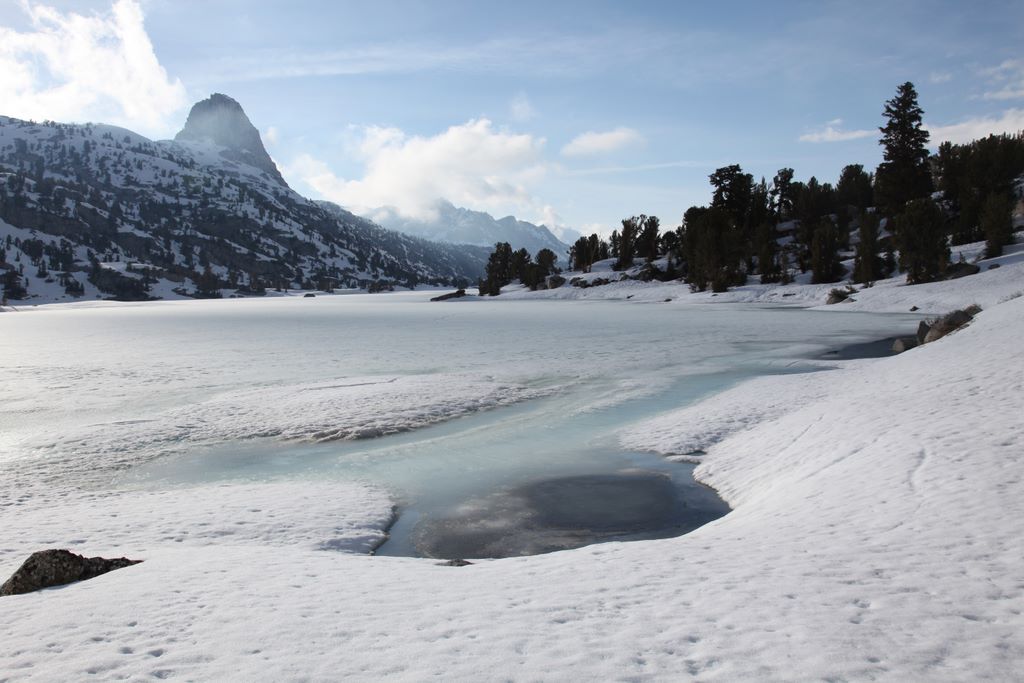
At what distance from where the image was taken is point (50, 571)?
22.0 feet

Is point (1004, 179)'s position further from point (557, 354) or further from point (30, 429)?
point (30, 429)

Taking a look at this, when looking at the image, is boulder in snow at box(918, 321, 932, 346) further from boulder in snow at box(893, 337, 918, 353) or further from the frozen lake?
the frozen lake

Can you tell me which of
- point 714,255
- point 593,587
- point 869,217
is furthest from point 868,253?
point 593,587

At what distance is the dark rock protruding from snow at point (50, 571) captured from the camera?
6555mm

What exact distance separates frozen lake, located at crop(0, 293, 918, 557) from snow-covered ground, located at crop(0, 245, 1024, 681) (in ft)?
3.71

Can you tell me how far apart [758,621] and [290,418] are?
1423cm

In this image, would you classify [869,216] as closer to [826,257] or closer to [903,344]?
[826,257]

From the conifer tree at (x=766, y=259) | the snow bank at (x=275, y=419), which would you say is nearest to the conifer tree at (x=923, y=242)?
the conifer tree at (x=766, y=259)

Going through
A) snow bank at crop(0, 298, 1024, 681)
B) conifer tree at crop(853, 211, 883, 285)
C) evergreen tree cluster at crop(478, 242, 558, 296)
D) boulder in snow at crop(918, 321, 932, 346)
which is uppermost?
evergreen tree cluster at crop(478, 242, 558, 296)

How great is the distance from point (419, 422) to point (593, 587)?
10.8 m

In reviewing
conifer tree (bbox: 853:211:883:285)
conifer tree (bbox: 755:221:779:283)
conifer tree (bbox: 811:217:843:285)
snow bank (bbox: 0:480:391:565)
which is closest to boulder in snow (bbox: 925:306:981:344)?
snow bank (bbox: 0:480:391:565)

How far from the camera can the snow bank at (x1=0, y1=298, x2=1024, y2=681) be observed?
178 inches

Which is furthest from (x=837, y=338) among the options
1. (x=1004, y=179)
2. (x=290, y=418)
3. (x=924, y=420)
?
(x=1004, y=179)

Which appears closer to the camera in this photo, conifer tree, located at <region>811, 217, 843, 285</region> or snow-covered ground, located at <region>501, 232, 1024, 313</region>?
snow-covered ground, located at <region>501, 232, 1024, 313</region>
